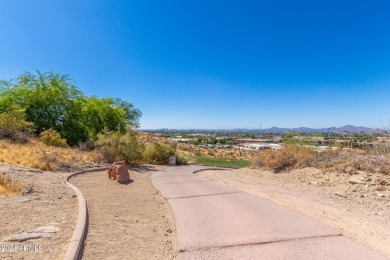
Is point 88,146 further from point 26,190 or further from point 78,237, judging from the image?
point 78,237

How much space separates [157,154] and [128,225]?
627 inches

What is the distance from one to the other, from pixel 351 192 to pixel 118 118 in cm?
2309

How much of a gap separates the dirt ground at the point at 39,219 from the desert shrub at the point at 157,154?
1228 centimetres

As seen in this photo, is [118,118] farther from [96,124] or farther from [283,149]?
[283,149]

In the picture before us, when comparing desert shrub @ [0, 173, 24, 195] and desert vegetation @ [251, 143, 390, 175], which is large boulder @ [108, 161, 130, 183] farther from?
desert vegetation @ [251, 143, 390, 175]

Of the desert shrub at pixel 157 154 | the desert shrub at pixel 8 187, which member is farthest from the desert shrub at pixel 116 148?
the desert shrub at pixel 8 187

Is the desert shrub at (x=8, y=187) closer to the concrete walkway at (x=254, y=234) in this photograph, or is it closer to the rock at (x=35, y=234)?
the rock at (x=35, y=234)

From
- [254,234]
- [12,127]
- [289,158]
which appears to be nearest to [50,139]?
[12,127]

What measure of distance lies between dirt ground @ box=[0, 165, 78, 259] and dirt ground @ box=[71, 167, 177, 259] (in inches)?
16.5

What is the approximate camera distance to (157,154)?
2116 centimetres

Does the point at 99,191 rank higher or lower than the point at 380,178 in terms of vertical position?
lower

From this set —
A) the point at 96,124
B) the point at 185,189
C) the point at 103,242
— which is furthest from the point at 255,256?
the point at 96,124

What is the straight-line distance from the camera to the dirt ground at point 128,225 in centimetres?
408

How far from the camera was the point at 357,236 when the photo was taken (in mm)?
4539
